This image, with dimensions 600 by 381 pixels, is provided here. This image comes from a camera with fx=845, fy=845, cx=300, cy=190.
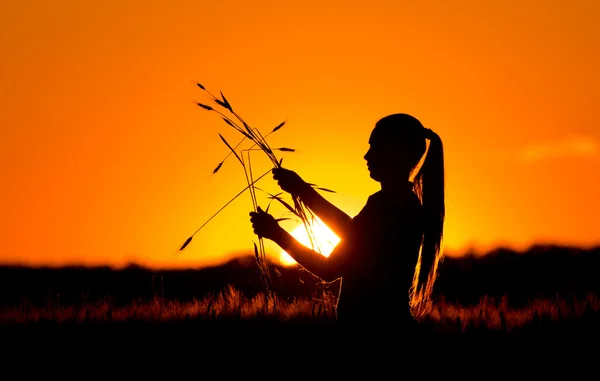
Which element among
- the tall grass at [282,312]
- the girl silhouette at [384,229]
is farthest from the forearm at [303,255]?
the tall grass at [282,312]

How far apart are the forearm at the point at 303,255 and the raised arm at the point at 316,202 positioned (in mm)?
178

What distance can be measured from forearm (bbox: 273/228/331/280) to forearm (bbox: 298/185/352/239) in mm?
179

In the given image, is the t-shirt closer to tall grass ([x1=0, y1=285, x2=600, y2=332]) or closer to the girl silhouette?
the girl silhouette

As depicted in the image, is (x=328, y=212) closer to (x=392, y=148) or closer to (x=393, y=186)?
(x=393, y=186)

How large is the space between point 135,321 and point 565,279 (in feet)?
24.9

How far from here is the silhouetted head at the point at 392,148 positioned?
4.73 meters

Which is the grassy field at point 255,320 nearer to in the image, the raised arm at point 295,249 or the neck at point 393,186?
the raised arm at point 295,249

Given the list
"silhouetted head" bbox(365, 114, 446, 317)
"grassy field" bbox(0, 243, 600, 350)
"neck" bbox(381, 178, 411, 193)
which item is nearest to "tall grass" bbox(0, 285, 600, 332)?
"grassy field" bbox(0, 243, 600, 350)

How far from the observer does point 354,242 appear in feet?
15.3

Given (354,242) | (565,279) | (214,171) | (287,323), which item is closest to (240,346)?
(287,323)

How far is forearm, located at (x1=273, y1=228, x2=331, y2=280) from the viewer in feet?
15.6

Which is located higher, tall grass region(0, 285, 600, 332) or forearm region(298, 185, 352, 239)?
forearm region(298, 185, 352, 239)

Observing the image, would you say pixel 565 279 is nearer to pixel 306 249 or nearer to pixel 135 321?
pixel 135 321

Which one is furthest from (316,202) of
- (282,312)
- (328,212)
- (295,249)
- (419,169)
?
(282,312)
